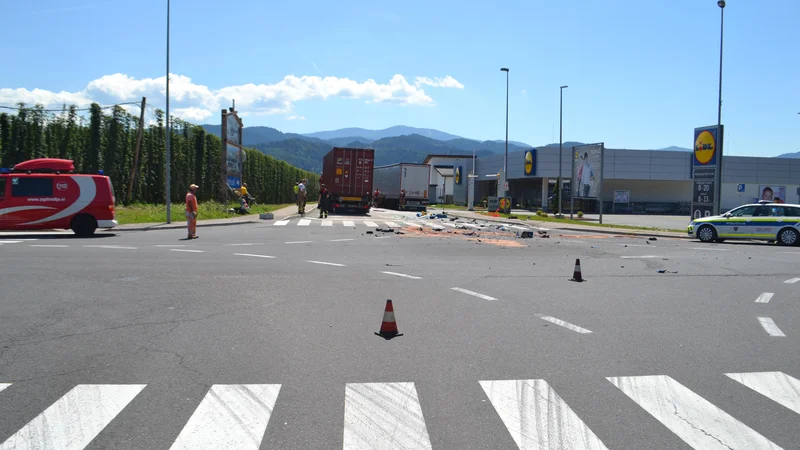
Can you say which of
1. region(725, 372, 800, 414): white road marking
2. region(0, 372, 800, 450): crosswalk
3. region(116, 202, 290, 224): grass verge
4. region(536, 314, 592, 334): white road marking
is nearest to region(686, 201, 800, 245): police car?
region(536, 314, 592, 334): white road marking

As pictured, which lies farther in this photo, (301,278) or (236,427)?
(301,278)

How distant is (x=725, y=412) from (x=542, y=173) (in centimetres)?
5521

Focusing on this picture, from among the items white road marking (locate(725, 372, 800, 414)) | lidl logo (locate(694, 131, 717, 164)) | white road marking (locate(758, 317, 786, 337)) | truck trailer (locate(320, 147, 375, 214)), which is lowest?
white road marking (locate(725, 372, 800, 414))

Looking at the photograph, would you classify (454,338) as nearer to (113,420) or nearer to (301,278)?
(113,420)

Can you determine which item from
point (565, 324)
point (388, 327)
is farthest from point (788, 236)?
point (388, 327)

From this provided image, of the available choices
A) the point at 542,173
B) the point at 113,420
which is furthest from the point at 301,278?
the point at 542,173

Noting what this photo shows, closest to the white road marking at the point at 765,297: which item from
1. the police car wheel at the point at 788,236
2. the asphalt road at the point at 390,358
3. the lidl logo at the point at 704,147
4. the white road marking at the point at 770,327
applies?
the asphalt road at the point at 390,358

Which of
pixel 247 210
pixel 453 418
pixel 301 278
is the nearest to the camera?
pixel 453 418

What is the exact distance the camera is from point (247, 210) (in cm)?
3522

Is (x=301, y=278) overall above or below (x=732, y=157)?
below

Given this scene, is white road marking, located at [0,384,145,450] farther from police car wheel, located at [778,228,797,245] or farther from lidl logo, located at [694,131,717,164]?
lidl logo, located at [694,131,717,164]

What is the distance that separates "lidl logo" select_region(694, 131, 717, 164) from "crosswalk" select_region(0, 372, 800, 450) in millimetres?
27243

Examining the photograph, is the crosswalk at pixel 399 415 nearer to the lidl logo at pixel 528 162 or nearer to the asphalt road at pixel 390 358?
the asphalt road at pixel 390 358

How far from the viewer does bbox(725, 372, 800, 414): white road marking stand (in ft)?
16.7
